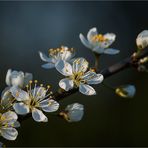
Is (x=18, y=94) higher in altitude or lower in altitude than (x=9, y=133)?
higher

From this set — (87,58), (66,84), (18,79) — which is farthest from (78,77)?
(87,58)

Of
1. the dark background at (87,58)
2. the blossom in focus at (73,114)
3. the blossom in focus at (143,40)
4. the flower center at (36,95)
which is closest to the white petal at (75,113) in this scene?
the blossom in focus at (73,114)

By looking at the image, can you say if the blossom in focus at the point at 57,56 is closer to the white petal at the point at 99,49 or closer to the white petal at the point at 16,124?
the white petal at the point at 99,49

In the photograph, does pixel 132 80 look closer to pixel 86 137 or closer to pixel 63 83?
pixel 86 137

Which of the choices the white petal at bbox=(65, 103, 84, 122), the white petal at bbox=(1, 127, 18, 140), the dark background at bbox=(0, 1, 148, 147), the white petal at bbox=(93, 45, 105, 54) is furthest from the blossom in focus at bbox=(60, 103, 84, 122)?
the dark background at bbox=(0, 1, 148, 147)

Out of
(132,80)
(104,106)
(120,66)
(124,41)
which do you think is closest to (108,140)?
(104,106)

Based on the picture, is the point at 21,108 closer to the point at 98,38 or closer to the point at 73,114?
the point at 73,114

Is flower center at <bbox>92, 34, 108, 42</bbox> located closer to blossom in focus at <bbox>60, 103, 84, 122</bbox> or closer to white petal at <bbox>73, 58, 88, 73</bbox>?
white petal at <bbox>73, 58, 88, 73</bbox>

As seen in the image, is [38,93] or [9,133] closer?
[9,133]
